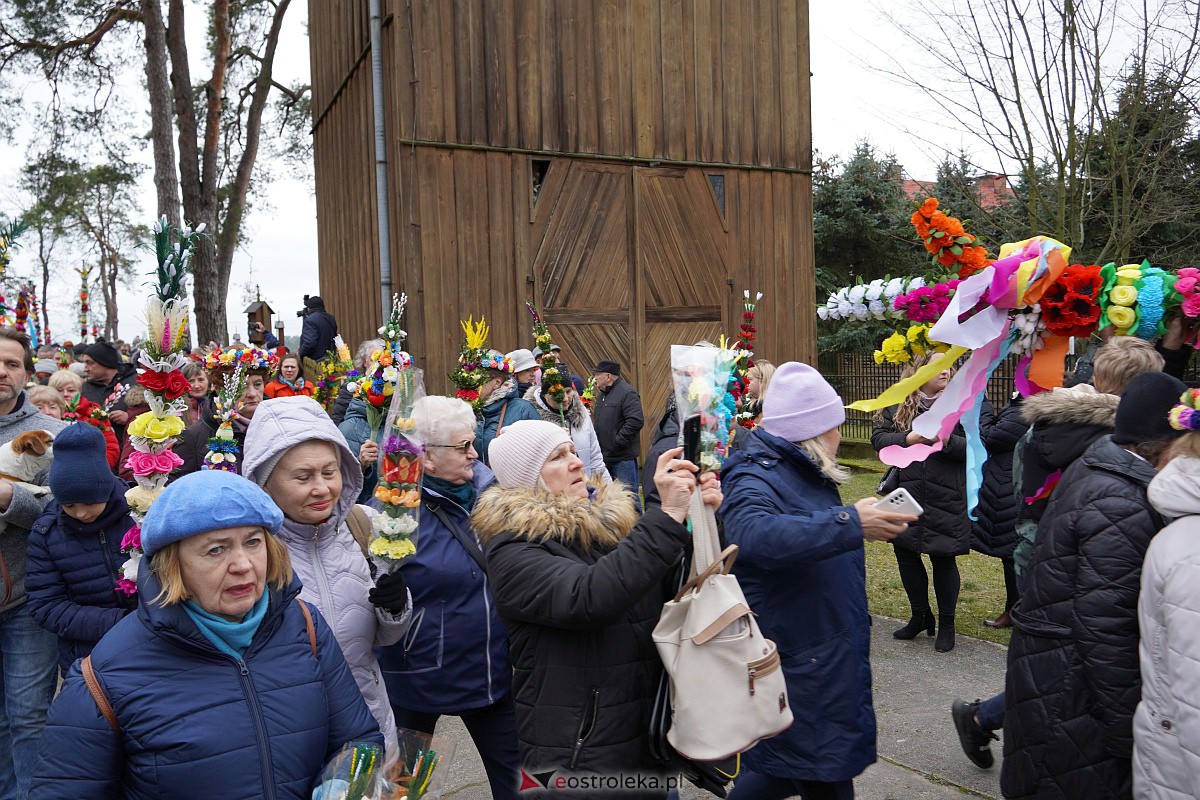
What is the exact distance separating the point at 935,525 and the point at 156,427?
4597 mm

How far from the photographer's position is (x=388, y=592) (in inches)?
111

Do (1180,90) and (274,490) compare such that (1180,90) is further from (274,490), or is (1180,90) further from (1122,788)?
(274,490)

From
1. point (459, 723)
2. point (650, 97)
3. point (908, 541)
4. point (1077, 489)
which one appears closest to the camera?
point (1077, 489)

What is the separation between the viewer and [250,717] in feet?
6.82

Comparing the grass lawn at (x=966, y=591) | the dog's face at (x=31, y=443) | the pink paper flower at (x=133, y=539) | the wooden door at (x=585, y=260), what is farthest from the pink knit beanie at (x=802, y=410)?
the wooden door at (x=585, y=260)

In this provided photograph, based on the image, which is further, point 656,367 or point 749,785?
point 656,367

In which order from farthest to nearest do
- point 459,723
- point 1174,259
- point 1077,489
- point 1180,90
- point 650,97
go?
point 1174,259
point 650,97
point 1180,90
point 459,723
point 1077,489

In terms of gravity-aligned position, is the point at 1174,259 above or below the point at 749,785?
above

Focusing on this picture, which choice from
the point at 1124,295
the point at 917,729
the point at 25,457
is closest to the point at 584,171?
the point at 917,729

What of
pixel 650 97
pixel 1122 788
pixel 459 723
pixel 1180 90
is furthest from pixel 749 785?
pixel 1180 90

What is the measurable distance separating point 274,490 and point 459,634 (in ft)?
2.66

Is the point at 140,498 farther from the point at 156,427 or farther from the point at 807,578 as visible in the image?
the point at 807,578

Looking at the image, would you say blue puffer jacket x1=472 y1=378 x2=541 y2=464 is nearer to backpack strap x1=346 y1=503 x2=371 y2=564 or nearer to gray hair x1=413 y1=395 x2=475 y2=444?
gray hair x1=413 y1=395 x2=475 y2=444

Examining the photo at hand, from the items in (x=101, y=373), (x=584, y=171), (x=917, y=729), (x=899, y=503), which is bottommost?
(x=917, y=729)
